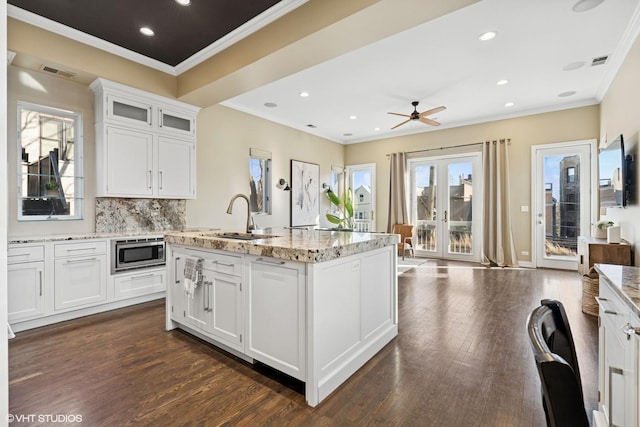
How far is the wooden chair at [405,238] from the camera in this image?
264 inches

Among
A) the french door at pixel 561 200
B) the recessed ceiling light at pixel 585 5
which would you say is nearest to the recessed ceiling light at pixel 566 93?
the french door at pixel 561 200

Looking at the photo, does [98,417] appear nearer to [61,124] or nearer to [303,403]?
[303,403]

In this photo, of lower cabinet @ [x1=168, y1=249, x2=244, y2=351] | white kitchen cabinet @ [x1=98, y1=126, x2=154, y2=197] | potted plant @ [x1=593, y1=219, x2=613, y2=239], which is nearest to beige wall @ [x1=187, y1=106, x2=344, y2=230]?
white kitchen cabinet @ [x1=98, y1=126, x2=154, y2=197]

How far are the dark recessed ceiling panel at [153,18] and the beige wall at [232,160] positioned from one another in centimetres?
156

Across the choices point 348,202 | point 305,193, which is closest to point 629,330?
point 305,193

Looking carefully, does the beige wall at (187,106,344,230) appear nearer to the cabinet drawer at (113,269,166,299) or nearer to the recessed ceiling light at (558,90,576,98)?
the cabinet drawer at (113,269,166,299)

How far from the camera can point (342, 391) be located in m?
2.01

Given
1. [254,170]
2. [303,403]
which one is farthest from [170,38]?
[303,403]

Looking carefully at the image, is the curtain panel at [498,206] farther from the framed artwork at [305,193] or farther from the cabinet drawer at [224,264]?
the cabinet drawer at [224,264]

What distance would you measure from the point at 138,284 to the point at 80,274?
62cm

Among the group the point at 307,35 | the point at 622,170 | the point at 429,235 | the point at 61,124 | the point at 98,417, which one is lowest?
the point at 98,417

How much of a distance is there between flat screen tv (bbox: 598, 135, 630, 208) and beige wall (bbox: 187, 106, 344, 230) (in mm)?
5140

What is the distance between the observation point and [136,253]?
3.74 metres

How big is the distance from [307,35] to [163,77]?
7.90 ft
